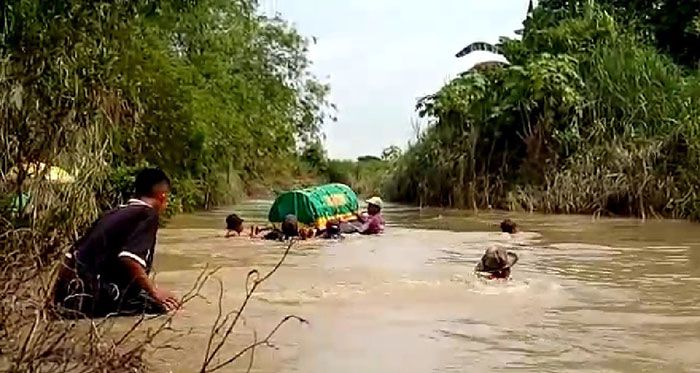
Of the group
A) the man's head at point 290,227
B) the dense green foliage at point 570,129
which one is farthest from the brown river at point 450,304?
the dense green foliage at point 570,129

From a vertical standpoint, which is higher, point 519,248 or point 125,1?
point 125,1

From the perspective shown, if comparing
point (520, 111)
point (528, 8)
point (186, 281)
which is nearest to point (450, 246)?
point (186, 281)

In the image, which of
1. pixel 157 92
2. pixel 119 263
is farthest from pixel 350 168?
pixel 119 263

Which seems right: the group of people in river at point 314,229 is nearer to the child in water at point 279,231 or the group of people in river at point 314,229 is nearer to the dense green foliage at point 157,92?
the child in water at point 279,231

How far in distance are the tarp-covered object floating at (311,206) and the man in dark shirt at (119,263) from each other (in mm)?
9853

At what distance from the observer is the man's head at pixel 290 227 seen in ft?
53.5

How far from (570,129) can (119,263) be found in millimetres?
19361

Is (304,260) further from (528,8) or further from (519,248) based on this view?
(528,8)

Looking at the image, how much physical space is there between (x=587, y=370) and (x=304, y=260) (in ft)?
23.4

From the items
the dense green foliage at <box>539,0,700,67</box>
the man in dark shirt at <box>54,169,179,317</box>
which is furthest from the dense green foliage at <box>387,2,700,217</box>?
the man in dark shirt at <box>54,169,179,317</box>

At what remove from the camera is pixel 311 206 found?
17609mm

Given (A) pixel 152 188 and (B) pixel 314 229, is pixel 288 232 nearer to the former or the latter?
(B) pixel 314 229

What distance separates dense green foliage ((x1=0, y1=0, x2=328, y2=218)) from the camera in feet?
28.2

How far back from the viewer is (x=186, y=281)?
10812 millimetres
